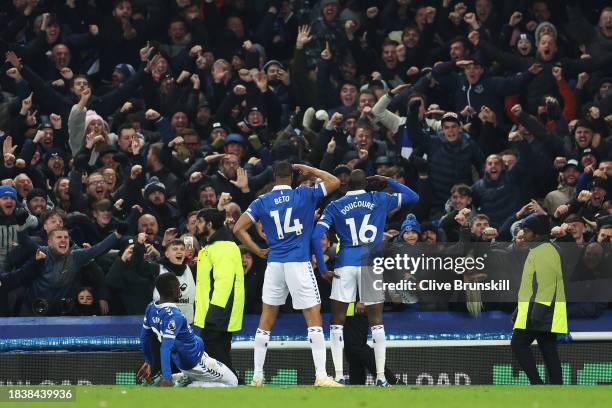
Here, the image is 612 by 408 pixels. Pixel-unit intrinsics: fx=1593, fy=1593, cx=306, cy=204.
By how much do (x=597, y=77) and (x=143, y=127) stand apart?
6.05 m

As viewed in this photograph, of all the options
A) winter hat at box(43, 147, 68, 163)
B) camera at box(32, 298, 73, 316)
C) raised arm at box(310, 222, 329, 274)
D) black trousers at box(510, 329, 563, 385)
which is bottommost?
black trousers at box(510, 329, 563, 385)

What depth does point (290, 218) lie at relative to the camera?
14.6 meters

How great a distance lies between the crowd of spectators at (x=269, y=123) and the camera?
55.9ft

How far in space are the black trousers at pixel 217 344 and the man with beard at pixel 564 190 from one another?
4.89 metres

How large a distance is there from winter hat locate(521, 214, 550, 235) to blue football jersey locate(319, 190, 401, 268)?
1.84 metres

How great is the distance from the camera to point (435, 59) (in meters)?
21.8

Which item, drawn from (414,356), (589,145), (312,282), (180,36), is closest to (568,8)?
(589,145)

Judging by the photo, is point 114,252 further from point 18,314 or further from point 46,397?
point 46,397

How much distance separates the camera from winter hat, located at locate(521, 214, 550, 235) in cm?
1606

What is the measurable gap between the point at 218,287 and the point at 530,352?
3.10m

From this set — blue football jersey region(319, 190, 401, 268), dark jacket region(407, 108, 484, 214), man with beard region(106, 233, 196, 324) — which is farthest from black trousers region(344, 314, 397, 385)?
dark jacket region(407, 108, 484, 214)

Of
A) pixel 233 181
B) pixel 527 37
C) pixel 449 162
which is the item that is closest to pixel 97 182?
pixel 233 181

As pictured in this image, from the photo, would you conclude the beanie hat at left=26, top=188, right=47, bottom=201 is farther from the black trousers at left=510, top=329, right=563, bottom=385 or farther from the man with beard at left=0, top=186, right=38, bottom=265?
the black trousers at left=510, top=329, right=563, bottom=385

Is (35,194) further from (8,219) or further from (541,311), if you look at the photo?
(541,311)
